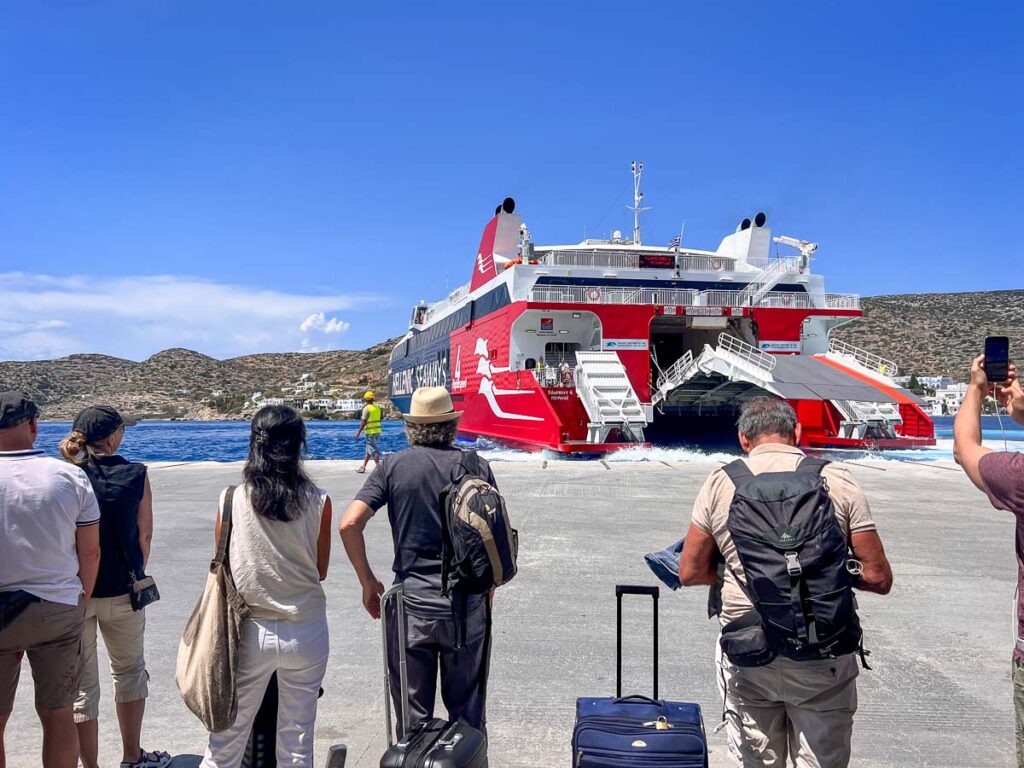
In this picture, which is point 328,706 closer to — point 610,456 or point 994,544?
point 994,544

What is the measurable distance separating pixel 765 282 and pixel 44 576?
836 inches

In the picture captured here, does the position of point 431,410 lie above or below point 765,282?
below

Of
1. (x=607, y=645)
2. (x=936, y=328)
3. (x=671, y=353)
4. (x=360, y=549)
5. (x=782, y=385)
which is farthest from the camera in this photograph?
(x=936, y=328)

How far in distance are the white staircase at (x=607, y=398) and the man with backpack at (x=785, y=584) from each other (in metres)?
15.5

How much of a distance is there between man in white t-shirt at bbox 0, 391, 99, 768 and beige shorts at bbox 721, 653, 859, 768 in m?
2.34

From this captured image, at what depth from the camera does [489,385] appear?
24.4 meters

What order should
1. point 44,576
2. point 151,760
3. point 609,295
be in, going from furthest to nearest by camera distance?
point 609,295 → point 151,760 → point 44,576

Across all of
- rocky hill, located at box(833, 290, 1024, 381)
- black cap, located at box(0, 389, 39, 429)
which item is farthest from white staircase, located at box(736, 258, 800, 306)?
rocky hill, located at box(833, 290, 1024, 381)

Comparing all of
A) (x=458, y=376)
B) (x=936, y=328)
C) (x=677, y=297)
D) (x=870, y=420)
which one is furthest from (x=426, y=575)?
(x=936, y=328)

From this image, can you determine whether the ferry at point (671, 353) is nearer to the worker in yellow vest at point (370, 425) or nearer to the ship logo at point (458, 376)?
the ship logo at point (458, 376)

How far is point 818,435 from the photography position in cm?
1995

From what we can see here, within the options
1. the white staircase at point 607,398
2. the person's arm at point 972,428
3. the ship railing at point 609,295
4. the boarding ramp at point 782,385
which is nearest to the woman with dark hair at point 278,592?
the person's arm at point 972,428

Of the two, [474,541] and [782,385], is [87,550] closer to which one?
[474,541]

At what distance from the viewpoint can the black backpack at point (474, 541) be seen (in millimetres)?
2668
